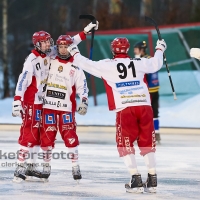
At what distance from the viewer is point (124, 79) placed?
8.09m

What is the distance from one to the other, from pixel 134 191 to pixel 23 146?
1635mm

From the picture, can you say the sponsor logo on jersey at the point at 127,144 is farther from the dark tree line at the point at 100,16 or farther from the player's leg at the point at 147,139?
the dark tree line at the point at 100,16

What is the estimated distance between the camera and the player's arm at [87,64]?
8.13m

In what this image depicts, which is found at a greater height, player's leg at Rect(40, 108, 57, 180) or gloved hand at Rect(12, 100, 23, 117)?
gloved hand at Rect(12, 100, 23, 117)

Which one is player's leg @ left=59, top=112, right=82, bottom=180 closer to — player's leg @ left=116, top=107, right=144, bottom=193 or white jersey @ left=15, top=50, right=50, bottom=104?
white jersey @ left=15, top=50, right=50, bottom=104

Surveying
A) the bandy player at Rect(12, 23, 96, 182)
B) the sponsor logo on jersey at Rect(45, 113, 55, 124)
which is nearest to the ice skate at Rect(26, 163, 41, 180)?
the bandy player at Rect(12, 23, 96, 182)

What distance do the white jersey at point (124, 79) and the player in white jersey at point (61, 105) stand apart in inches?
25.4

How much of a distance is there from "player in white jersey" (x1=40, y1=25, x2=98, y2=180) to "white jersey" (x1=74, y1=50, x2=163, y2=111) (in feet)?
2.11

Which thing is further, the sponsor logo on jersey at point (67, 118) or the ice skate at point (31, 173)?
the ice skate at point (31, 173)

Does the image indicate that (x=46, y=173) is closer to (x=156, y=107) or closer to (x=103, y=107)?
(x=156, y=107)

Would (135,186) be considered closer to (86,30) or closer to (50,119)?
(50,119)

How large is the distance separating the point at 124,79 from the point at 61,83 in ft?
3.15

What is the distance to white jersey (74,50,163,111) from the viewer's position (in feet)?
26.5

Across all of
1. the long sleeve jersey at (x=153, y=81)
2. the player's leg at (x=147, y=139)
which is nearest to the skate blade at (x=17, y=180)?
the player's leg at (x=147, y=139)
